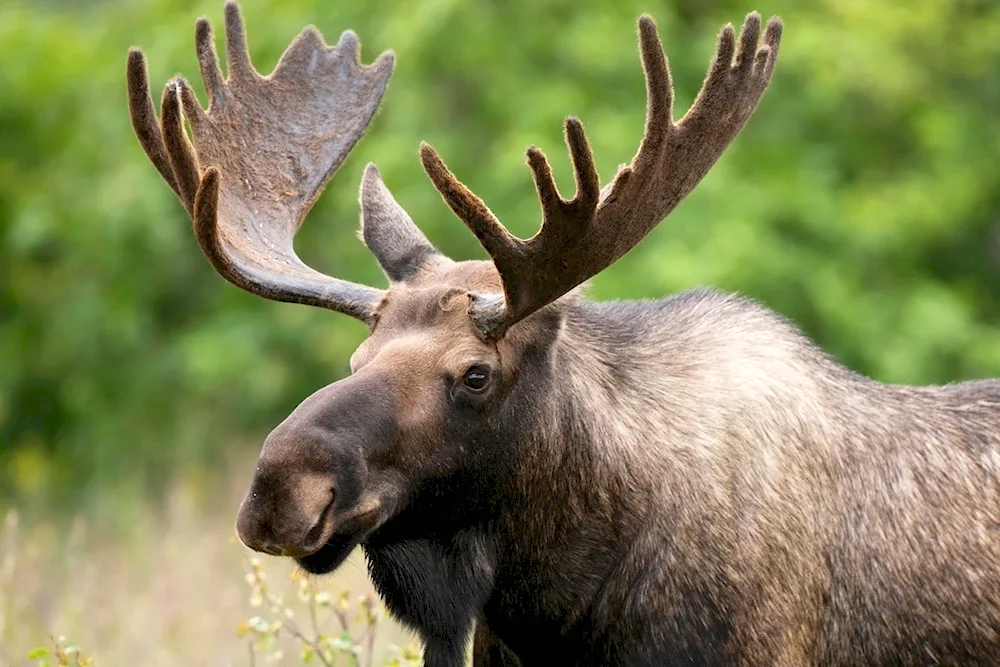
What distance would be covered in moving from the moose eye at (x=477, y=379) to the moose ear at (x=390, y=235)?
22.7 inches

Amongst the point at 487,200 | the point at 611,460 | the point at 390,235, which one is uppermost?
the point at 487,200

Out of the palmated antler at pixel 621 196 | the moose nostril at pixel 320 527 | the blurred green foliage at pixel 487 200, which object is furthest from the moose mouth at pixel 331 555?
the blurred green foliage at pixel 487 200

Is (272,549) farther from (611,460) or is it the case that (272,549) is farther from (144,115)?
(144,115)

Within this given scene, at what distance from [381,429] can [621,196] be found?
878 mm

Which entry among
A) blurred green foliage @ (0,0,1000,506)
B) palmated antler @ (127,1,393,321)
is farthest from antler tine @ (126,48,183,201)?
blurred green foliage @ (0,0,1000,506)

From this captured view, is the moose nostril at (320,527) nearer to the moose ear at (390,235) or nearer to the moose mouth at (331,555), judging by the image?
the moose mouth at (331,555)

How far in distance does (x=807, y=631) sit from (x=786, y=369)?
2.56ft

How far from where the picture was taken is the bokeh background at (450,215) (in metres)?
12.0

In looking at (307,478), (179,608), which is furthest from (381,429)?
(179,608)

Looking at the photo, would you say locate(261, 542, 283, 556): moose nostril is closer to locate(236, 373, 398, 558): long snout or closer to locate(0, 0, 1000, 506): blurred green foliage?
locate(236, 373, 398, 558): long snout

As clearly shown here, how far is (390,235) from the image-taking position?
511 centimetres

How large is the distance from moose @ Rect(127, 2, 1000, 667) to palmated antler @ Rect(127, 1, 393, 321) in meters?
0.02

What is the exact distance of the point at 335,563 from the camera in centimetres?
424

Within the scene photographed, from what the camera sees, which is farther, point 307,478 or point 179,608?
point 179,608
